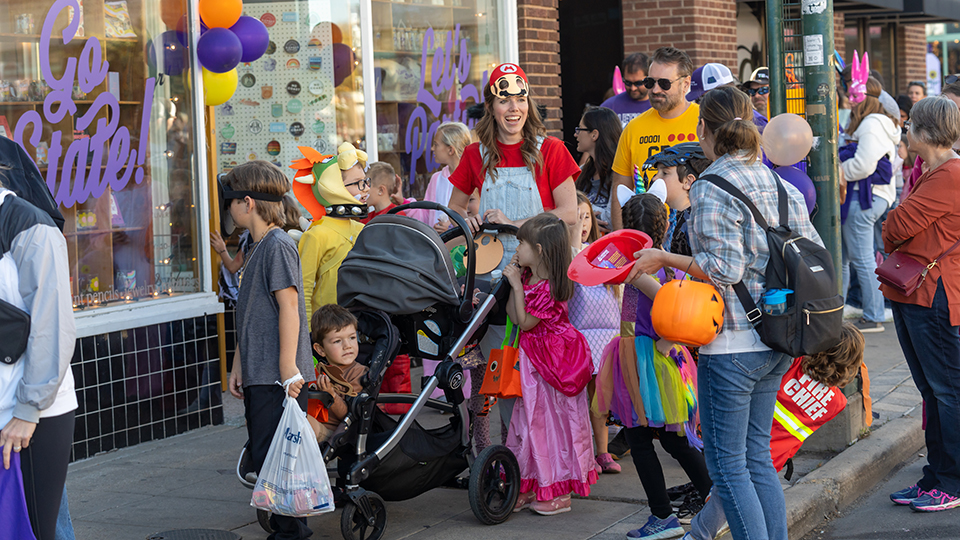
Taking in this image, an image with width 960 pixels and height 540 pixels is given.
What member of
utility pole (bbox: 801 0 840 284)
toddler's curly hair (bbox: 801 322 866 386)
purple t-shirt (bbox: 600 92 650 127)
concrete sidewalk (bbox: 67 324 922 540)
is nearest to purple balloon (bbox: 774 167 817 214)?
utility pole (bbox: 801 0 840 284)

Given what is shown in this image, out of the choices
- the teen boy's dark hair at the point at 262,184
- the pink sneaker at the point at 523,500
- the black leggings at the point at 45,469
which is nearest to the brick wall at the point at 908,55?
the pink sneaker at the point at 523,500

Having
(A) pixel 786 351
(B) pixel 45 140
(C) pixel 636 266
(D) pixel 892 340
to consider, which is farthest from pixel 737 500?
(D) pixel 892 340

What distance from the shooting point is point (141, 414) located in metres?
6.32

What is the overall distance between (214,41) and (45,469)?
414cm

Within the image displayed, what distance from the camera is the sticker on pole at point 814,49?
222 inches

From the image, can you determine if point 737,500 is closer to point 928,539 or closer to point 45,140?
point 928,539

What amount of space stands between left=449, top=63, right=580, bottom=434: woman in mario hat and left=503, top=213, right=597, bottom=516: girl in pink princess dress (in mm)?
379

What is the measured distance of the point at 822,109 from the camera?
568cm

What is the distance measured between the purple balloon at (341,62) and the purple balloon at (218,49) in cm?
145

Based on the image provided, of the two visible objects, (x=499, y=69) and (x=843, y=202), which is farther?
(x=843, y=202)

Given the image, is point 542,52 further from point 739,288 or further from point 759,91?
point 739,288

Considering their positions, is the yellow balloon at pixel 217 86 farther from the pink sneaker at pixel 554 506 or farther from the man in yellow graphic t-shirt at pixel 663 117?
the pink sneaker at pixel 554 506

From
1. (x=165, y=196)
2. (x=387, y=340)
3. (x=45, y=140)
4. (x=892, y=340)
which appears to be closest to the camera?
(x=387, y=340)

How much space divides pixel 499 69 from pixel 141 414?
306 cm
